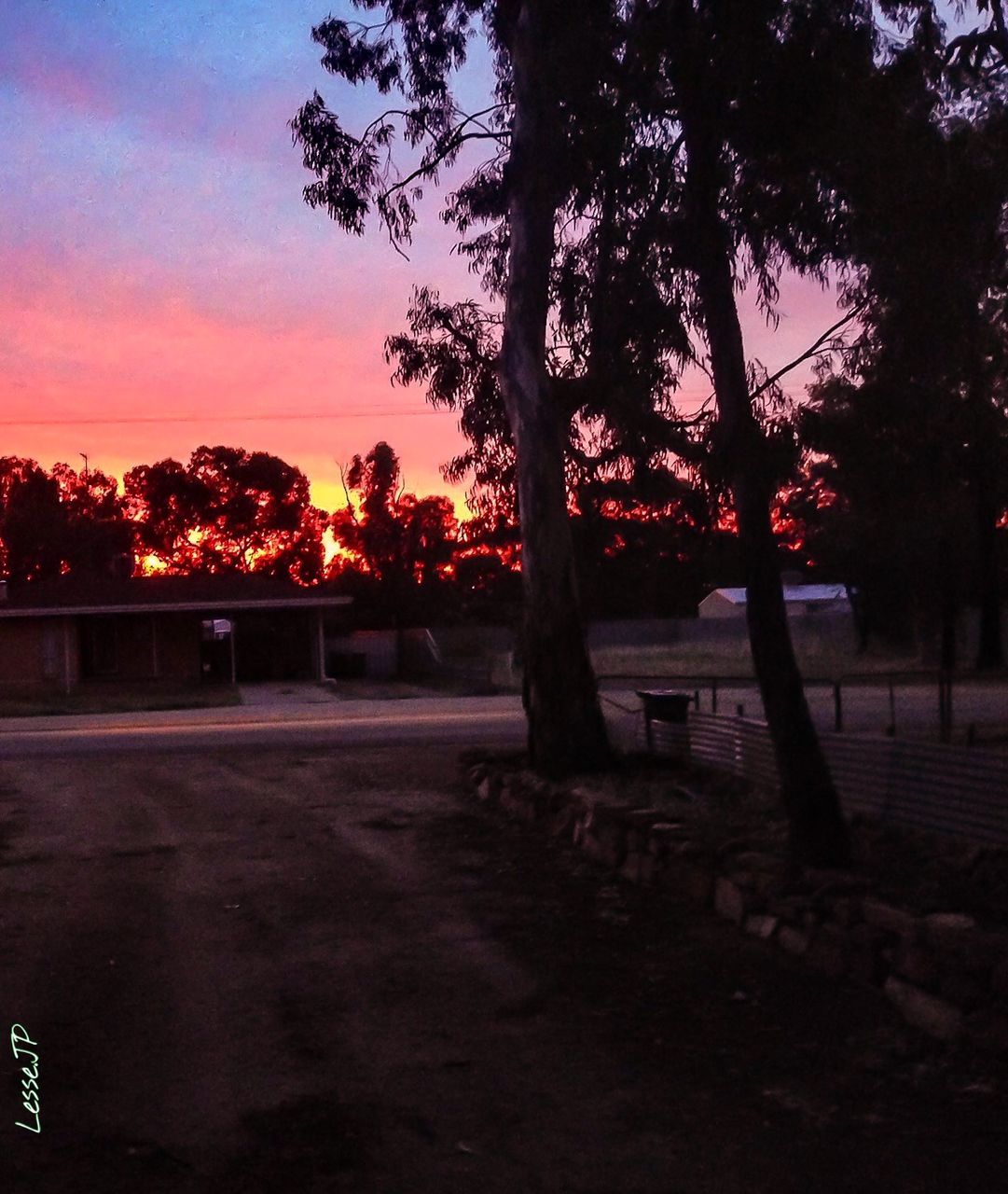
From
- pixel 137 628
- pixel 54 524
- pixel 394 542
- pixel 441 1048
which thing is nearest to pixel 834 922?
pixel 441 1048

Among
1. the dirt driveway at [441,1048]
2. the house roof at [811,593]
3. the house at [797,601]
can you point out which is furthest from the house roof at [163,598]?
the dirt driveway at [441,1048]

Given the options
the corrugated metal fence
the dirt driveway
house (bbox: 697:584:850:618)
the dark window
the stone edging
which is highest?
house (bbox: 697:584:850:618)

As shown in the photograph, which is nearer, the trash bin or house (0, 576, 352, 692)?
the trash bin

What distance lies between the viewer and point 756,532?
992cm

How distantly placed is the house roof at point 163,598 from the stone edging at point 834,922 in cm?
3264

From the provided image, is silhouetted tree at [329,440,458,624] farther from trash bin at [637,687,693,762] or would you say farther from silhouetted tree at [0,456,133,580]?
trash bin at [637,687,693,762]

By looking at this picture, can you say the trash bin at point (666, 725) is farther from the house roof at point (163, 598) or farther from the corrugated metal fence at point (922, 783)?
the house roof at point (163, 598)

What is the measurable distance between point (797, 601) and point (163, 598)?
3274cm

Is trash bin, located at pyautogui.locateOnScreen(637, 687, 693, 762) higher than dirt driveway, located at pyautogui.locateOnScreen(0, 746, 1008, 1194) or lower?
higher

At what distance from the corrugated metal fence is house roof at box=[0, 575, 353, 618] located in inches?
1261

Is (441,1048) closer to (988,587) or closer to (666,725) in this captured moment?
(666,725)

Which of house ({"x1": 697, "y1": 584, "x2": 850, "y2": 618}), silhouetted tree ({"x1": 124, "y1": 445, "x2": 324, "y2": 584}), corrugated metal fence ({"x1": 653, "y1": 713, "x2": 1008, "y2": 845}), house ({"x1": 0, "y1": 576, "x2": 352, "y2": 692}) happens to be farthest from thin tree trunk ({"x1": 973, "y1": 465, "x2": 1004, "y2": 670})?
silhouetted tree ({"x1": 124, "y1": 445, "x2": 324, "y2": 584})

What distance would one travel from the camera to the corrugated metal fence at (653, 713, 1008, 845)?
30.9 ft

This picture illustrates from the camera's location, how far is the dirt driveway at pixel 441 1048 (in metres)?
5.34
